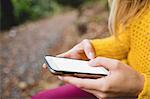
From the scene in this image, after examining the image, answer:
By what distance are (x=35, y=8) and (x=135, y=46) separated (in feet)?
13.4

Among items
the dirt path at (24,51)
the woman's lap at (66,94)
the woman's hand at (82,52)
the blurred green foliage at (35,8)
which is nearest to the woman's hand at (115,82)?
the woman's lap at (66,94)

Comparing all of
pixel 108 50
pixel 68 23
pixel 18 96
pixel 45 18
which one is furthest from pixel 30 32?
pixel 108 50

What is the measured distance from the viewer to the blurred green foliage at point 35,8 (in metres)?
4.71

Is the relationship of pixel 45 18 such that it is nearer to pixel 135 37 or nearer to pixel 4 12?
pixel 4 12

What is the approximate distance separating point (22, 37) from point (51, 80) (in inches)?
67.0

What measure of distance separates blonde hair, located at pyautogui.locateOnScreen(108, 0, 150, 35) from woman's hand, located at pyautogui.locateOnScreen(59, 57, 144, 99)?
29cm

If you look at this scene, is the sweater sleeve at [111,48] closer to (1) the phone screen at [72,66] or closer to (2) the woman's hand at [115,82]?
(1) the phone screen at [72,66]

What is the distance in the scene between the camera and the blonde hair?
1449 mm

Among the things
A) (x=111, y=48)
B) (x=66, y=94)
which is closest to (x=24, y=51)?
(x=111, y=48)

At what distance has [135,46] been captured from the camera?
4.73 ft

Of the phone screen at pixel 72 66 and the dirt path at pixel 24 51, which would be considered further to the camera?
the dirt path at pixel 24 51

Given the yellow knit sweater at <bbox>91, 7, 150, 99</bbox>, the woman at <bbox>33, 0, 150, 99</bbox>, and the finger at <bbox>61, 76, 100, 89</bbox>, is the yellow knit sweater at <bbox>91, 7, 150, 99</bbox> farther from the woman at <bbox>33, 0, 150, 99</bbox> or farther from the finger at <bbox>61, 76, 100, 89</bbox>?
the finger at <bbox>61, 76, 100, 89</bbox>

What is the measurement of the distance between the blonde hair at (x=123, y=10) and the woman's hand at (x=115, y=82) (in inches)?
11.5

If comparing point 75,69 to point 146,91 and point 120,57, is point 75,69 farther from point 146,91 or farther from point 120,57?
point 120,57
